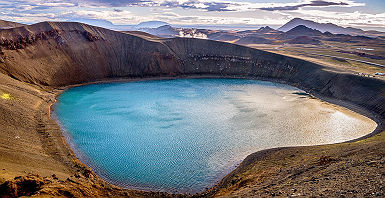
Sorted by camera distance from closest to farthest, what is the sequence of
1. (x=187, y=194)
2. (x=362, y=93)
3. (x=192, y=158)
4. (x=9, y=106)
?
(x=187, y=194) → (x=192, y=158) → (x=9, y=106) → (x=362, y=93)

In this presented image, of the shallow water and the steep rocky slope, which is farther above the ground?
the steep rocky slope

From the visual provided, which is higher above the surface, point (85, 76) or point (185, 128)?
point (85, 76)

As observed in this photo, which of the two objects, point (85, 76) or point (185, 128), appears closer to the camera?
point (185, 128)

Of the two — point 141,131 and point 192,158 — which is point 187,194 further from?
point 141,131

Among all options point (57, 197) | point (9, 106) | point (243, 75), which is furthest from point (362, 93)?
point (9, 106)
